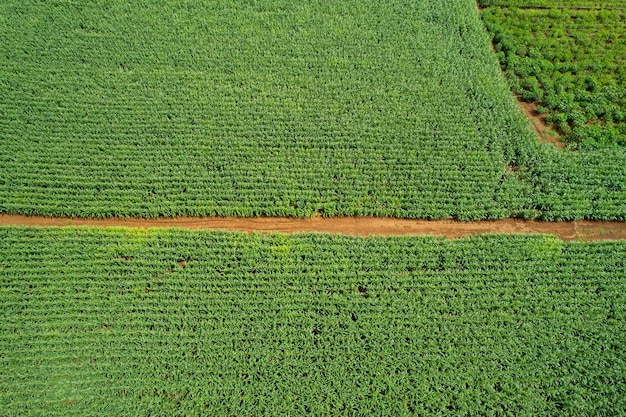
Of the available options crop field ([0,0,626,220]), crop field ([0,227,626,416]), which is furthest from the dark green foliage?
crop field ([0,227,626,416])

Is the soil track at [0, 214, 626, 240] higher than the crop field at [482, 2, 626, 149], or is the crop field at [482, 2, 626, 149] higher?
the crop field at [482, 2, 626, 149]

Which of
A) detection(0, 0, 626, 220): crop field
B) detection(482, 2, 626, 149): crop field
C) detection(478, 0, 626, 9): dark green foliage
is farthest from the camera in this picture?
detection(478, 0, 626, 9): dark green foliage

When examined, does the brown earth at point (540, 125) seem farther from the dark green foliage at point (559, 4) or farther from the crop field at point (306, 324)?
the dark green foliage at point (559, 4)

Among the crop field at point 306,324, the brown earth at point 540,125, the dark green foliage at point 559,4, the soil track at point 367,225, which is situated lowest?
the crop field at point 306,324

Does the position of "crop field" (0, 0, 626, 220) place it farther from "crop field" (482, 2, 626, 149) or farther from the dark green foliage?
the dark green foliage

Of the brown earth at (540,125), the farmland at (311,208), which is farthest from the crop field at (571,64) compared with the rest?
the brown earth at (540,125)

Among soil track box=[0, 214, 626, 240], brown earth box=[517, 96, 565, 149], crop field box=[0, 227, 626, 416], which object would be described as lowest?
crop field box=[0, 227, 626, 416]

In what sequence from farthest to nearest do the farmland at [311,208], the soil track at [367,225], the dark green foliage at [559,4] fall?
the dark green foliage at [559,4] → the soil track at [367,225] → the farmland at [311,208]

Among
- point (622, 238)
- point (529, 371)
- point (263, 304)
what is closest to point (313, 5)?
point (263, 304)
